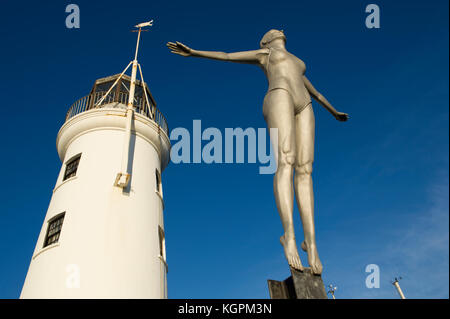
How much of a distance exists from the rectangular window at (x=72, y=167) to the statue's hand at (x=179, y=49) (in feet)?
41.4

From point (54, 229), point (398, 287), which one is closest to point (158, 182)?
point (54, 229)

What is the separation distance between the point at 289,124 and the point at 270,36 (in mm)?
2226

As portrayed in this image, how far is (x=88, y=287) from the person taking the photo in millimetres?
11820

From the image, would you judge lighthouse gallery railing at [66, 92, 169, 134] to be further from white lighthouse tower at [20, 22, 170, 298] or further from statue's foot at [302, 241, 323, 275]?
statue's foot at [302, 241, 323, 275]

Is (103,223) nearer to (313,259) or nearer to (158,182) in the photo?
(158,182)

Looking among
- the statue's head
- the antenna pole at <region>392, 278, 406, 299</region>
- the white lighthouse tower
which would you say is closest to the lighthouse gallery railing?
the white lighthouse tower

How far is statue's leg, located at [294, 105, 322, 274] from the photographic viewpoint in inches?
174

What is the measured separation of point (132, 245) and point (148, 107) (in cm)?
904

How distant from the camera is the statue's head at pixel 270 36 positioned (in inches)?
240

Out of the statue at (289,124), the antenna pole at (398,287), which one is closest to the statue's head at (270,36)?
the statue at (289,124)

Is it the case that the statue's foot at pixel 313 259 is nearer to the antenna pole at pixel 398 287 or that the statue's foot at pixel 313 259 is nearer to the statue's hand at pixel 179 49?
the statue's hand at pixel 179 49

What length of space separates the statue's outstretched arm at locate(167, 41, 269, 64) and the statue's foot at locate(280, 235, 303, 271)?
2854mm
